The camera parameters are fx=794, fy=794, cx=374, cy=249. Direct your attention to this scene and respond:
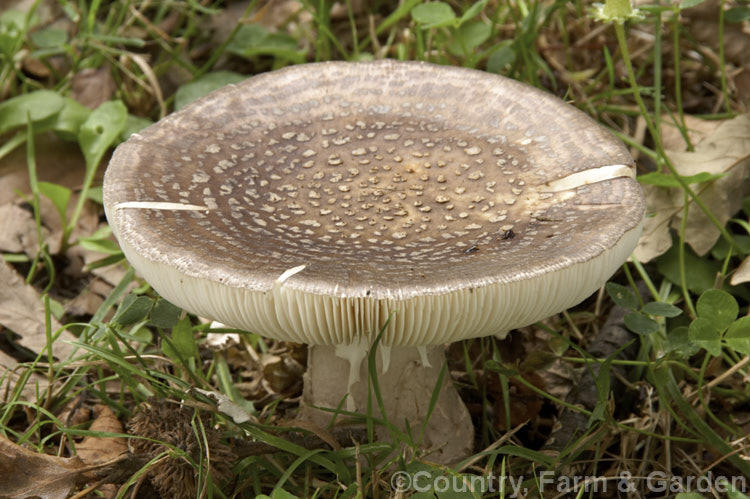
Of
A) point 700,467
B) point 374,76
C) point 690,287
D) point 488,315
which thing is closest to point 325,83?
point 374,76

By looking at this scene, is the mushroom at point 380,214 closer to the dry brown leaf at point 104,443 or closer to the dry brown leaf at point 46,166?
the dry brown leaf at point 104,443

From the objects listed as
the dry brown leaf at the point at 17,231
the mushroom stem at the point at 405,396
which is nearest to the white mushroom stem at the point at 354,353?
the mushroom stem at the point at 405,396

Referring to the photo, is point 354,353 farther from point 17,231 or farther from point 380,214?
point 17,231

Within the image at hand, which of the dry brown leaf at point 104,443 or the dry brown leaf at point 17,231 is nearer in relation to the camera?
the dry brown leaf at point 104,443

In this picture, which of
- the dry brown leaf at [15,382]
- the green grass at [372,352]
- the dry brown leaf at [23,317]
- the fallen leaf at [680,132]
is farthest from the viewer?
the fallen leaf at [680,132]

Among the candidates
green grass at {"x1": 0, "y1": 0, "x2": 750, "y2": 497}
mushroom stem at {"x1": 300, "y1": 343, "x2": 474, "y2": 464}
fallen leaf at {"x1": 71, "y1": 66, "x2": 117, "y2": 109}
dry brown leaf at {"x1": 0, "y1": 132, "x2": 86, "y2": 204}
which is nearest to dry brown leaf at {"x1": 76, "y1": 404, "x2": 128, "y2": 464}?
green grass at {"x1": 0, "y1": 0, "x2": 750, "y2": 497}

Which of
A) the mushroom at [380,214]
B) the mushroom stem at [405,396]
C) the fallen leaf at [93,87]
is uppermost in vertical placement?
the mushroom at [380,214]

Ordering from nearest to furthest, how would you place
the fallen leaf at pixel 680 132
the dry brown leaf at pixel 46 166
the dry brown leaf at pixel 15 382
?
the dry brown leaf at pixel 15 382
the fallen leaf at pixel 680 132
the dry brown leaf at pixel 46 166
